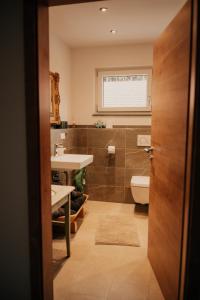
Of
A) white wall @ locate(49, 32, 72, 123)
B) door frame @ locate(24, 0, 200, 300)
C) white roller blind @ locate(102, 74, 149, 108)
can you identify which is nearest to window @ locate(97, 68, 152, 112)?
white roller blind @ locate(102, 74, 149, 108)

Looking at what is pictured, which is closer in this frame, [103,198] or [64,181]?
[64,181]

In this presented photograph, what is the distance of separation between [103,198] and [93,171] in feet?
1.59

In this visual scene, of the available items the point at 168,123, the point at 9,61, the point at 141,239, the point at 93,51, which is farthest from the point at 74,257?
the point at 93,51

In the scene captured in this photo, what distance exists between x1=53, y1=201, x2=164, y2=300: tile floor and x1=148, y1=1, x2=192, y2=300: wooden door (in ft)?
0.46

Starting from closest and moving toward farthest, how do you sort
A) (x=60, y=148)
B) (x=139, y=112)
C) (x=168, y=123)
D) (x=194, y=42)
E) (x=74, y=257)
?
1. (x=194, y=42)
2. (x=168, y=123)
3. (x=74, y=257)
4. (x=60, y=148)
5. (x=139, y=112)

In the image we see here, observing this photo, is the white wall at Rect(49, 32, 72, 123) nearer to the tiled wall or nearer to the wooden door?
the tiled wall

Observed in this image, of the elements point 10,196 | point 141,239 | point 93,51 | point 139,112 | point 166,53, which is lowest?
point 141,239

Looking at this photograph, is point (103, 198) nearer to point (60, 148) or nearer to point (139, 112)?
point (60, 148)

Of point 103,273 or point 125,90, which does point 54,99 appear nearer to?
point 125,90

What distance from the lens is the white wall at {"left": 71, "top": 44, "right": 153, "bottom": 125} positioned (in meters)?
3.32

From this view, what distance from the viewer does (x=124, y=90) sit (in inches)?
138

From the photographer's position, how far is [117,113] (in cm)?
349

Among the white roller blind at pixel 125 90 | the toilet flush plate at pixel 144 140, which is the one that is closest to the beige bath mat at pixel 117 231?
the toilet flush plate at pixel 144 140

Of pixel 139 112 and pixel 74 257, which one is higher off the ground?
pixel 139 112
